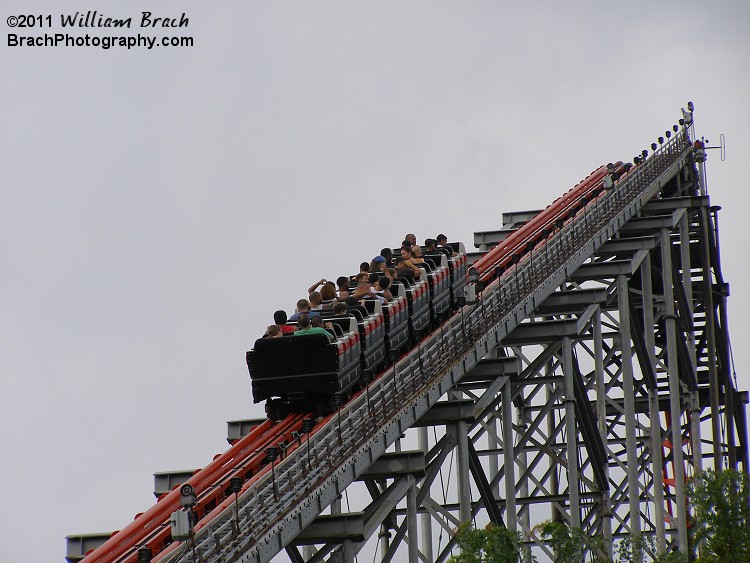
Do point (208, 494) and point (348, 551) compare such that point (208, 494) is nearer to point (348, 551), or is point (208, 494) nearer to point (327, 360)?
point (348, 551)

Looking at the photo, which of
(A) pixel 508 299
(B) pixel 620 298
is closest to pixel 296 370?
(A) pixel 508 299

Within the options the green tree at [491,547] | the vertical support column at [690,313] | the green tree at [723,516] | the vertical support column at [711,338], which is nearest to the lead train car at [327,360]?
the green tree at [491,547]

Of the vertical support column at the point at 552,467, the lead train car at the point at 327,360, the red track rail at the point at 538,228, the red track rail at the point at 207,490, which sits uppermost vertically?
the red track rail at the point at 538,228

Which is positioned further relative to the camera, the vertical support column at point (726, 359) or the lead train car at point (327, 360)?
the vertical support column at point (726, 359)

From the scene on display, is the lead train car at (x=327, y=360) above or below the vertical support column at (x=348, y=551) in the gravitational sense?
above

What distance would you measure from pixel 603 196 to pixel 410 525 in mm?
12213

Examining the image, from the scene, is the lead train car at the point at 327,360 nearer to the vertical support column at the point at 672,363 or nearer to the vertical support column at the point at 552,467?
the vertical support column at the point at 552,467

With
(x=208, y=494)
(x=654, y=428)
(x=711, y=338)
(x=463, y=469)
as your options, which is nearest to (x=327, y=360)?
(x=208, y=494)

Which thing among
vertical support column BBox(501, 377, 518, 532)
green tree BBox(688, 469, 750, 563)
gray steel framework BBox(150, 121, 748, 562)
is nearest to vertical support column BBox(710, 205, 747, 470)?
gray steel framework BBox(150, 121, 748, 562)

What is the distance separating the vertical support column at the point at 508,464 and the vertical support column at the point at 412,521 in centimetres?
350

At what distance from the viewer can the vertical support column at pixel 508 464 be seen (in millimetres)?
28594

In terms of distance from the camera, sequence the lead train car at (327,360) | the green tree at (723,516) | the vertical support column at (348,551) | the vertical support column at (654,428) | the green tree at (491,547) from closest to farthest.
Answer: the green tree at (491,547)
the green tree at (723,516)
the vertical support column at (348,551)
the lead train car at (327,360)
the vertical support column at (654,428)

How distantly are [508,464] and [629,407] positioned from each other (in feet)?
19.0

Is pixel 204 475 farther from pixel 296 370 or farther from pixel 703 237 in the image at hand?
pixel 703 237
